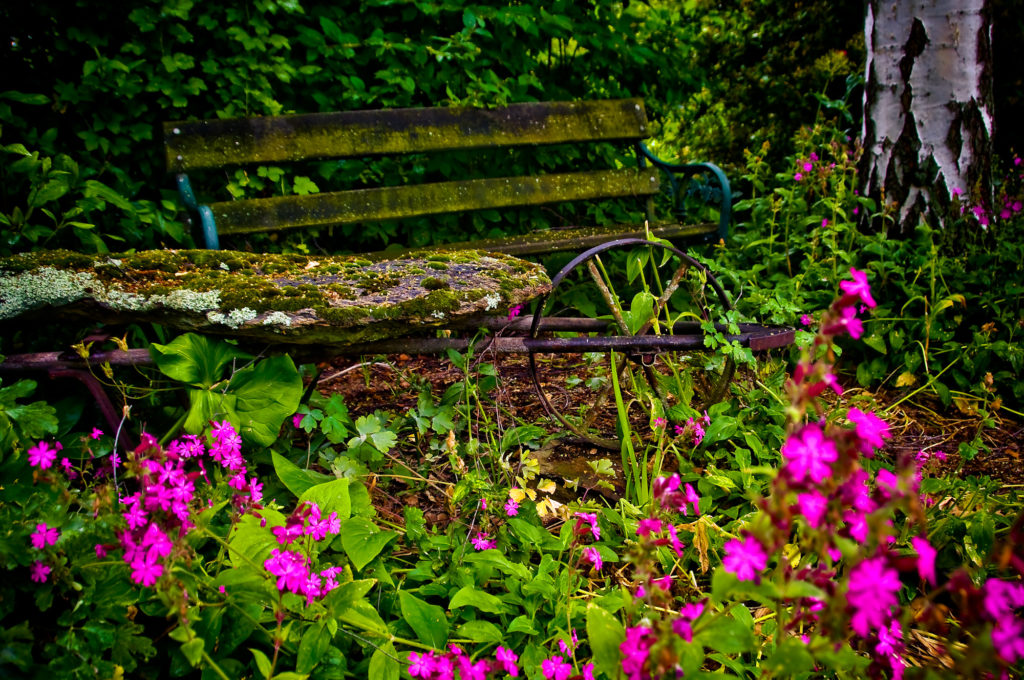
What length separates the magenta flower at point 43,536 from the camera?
100 centimetres

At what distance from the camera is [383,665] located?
1.15 metres

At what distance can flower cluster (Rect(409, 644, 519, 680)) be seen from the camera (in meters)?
1.07

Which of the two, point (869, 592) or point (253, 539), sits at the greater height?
point (869, 592)

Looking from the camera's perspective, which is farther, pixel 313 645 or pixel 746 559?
pixel 313 645

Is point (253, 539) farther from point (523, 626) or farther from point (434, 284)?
point (434, 284)

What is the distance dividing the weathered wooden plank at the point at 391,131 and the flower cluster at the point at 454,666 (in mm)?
2370

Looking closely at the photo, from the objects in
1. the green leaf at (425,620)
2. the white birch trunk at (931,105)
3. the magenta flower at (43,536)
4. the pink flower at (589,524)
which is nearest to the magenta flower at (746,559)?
the pink flower at (589,524)

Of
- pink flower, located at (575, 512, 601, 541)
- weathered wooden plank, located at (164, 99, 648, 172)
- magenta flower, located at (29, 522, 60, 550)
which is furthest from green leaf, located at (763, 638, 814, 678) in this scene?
weathered wooden plank, located at (164, 99, 648, 172)

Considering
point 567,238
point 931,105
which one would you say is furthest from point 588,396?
point 931,105

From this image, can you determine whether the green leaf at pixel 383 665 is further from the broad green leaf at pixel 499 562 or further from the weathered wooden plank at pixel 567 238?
the weathered wooden plank at pixel 567 238

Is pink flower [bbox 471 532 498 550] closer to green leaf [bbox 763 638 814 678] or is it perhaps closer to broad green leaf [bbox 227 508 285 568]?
broad green leaf [bbox 227 508 285 568]

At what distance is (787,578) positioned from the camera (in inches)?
32.0

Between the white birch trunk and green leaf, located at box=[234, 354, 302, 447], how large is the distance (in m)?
2.88

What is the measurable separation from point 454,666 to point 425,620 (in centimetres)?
19
